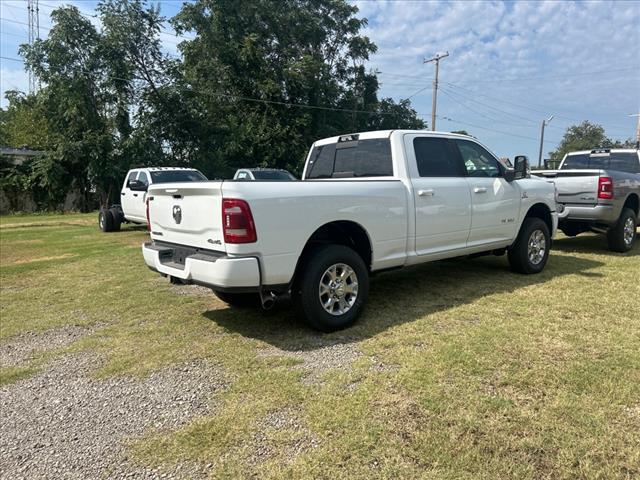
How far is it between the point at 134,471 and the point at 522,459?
210 centimetres

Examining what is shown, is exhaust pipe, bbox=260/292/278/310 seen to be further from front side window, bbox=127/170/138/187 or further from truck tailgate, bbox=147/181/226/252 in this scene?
front side window, bbox=127/170/138/187

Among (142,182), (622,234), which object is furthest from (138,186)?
(622,234)

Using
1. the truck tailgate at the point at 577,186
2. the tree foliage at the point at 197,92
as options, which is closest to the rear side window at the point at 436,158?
the truck tailgate at the point at 577,186

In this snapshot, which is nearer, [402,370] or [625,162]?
[402,370]

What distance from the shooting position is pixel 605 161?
11188 millimetres

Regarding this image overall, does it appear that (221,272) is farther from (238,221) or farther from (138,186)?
(138,186)

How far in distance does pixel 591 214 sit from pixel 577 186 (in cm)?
55

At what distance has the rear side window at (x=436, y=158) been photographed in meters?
5.47

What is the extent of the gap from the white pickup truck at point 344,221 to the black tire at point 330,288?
0.4 inches

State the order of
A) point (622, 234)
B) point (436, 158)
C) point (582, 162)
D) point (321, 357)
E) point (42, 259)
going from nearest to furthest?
point (321, 357) < point (436, 158) < point (622, 234) < point (42, 259) < point (582, 162)

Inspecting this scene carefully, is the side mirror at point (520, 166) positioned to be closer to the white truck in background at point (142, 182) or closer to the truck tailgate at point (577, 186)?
the truck tailgate at point (577, 186)

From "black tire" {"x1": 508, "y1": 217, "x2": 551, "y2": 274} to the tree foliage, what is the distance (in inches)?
871

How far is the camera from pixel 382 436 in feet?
9.16

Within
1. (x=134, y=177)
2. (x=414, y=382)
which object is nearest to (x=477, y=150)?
(x=414, y=382)
